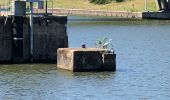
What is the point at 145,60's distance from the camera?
66.8 m

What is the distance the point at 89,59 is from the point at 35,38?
7.59 m

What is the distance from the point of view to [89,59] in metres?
55.0

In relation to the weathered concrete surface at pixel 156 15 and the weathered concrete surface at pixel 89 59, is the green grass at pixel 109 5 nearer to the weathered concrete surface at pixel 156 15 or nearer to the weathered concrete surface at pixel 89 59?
the weathered concrete surface at pixel 156 15

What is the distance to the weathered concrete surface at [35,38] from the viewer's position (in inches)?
2382

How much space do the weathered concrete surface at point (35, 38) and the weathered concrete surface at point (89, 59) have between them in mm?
5510

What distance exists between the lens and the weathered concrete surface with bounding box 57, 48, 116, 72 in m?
54.7

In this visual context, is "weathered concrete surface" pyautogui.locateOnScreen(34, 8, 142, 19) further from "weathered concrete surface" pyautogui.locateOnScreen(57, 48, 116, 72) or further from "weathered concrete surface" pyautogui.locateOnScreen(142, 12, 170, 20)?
"weathered concrete surface" pyautogui.locateOnScreen(57, 48, 116, 72)

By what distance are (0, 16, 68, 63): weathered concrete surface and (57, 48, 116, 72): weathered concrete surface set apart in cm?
551

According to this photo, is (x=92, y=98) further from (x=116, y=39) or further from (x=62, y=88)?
(x=116, y=39)

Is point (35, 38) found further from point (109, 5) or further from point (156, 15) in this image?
point (109, 5)

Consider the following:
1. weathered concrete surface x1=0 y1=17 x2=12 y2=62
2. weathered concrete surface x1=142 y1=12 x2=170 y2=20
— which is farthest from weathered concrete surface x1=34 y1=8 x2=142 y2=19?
weathered concrete surface x1=0 y1=17 x2=12 y2=62

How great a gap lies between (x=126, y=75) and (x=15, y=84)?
9.10 m

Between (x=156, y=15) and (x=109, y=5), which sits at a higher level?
(x=109, y=5)

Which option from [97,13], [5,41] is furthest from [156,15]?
[5,41]
